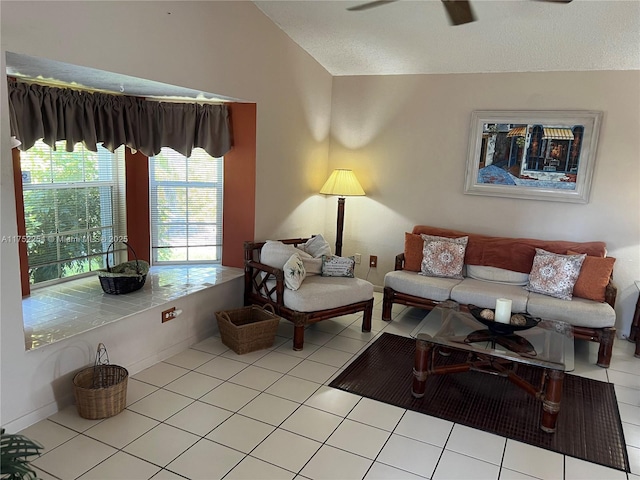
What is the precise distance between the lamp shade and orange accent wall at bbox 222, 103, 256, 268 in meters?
0.97

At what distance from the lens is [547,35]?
3.74 m

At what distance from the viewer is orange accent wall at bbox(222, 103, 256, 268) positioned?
4.35 meters

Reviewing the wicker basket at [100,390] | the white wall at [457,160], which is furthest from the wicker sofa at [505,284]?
the wicker basket at [100,390]

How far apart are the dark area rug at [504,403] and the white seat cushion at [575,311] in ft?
1.52

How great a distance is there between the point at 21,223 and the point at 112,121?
3.46ft

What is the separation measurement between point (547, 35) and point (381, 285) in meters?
2.93

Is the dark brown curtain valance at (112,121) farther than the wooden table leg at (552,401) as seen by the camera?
Yes

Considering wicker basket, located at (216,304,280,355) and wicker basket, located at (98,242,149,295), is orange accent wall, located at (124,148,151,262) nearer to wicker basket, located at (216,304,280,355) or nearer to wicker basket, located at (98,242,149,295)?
wicker basket, located at (98,242,149,295)

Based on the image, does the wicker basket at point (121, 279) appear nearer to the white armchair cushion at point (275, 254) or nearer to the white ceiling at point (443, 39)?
the white armchair cushion at point (275, 254)

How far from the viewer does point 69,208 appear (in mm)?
3910

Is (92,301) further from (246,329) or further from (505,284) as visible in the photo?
(505,284)

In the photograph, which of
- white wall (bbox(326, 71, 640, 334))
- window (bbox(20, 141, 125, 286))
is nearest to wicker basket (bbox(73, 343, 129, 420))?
window (bbox(20, 141, 125, 286))

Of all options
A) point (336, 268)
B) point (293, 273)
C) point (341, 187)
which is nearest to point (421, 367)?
point (293, 273)

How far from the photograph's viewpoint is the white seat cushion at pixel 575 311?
12.2 ft
